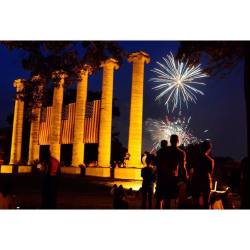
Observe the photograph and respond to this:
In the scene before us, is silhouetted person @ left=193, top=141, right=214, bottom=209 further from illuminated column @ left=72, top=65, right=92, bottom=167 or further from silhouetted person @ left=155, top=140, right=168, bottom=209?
illuminated column @ left=72, top=65, right=92, bottom=167

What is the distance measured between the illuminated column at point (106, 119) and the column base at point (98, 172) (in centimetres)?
64

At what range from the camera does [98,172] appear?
117 ft

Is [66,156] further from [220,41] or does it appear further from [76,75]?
[220,41]

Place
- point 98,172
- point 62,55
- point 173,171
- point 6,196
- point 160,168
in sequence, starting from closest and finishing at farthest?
point 173,171 → point 160,168 → point 6,196 → point 62,55 → point 98,172

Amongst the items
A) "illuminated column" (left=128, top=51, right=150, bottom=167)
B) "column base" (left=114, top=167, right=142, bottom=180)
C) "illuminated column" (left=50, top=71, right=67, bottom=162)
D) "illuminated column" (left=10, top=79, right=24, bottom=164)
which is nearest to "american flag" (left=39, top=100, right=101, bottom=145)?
"illuminated column" (left=50, top=71, right=67, bottom=162)

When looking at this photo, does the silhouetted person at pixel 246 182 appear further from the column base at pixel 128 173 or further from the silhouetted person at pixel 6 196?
the column base at pixel 128 173

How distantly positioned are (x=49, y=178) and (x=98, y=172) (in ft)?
74.0

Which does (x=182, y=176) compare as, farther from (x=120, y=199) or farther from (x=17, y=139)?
(x=17, y=139)

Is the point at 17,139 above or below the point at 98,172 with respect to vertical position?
above

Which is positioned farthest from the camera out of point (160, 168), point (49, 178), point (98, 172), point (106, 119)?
point (106, 119)

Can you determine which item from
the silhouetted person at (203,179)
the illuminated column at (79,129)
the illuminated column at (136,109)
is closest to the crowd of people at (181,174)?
the silhouetted person at (203,179)

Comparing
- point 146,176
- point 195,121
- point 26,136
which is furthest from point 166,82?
point 195,121

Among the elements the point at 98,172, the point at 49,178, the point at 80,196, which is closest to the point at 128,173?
the point at 98,172

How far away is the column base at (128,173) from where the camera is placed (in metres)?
31.5
